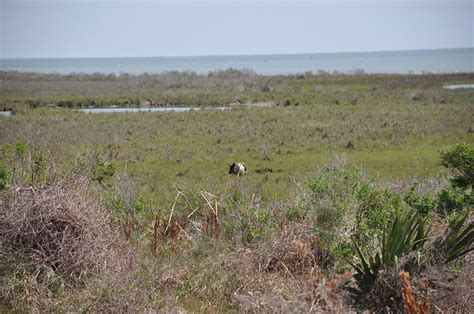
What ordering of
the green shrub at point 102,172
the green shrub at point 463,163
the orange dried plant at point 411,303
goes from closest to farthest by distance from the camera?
the orange dried plant at point 411,303, the green shrub at point 463,163, the green shrub at point 102,172

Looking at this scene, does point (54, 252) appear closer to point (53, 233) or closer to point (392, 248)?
point (53, 233)

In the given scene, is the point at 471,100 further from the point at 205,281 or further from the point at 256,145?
the point at 205,281

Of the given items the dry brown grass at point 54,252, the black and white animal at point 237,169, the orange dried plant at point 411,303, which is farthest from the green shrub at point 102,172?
the orange dried plant at point 411,303

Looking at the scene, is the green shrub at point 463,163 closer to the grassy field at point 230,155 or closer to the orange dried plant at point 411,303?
the grassy field at point 230,155

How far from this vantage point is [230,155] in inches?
968

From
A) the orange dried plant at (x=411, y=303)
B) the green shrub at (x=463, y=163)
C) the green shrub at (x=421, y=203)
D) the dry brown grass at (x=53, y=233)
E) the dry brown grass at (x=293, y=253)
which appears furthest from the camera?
the green shrub at (x=463, y=163)

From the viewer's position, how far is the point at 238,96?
53.2 metres

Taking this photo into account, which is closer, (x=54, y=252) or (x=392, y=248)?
(x=392, y=248)

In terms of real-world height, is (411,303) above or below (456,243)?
below

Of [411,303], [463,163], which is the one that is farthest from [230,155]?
[411,303]

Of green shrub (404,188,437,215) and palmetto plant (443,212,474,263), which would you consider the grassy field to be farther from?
palmetto plant (443,212,474,263)

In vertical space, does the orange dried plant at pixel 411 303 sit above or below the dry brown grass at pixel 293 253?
above

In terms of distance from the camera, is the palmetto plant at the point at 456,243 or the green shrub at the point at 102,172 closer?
the palmetto plant at the point at 456,243

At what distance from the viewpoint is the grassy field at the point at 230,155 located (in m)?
9.43
